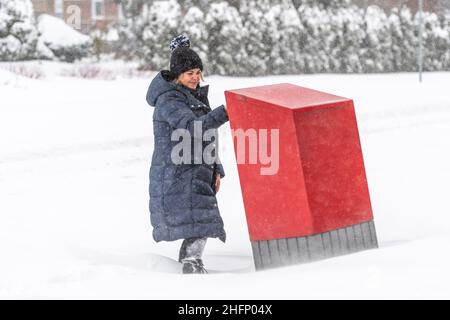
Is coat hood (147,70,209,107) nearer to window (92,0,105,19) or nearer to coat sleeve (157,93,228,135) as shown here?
coat sleeve (157,93,228,135)

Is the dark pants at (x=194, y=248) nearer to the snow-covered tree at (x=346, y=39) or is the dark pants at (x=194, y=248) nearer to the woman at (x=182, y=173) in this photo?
the woman at (x=182, y=173)

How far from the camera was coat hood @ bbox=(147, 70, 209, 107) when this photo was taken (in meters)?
4.99

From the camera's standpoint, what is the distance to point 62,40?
22984mm

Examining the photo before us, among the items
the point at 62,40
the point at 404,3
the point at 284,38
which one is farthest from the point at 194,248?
the point at 404,3

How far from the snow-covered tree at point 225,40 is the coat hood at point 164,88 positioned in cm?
1584

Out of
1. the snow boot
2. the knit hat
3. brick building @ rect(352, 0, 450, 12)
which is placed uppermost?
brick building @ rect(352, 0, 450, 12)

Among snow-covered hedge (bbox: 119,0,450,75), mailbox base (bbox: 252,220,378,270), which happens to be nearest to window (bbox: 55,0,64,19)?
snow-covered hedge (bbox: 119,0,450,75)

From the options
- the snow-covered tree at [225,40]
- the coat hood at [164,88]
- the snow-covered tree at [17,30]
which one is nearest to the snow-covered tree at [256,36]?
the snow-covered tree at [225,40]

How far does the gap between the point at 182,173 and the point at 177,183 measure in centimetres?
6

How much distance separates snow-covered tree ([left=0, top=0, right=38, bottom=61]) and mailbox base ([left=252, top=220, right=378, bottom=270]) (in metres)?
16.2

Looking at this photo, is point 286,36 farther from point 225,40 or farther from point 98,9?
point 98,9
